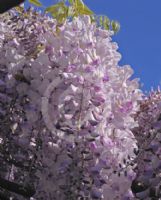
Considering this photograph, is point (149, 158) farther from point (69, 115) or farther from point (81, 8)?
point (81, 8)

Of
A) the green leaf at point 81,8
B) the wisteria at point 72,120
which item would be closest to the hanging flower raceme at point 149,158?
the wisteria at point 72,120

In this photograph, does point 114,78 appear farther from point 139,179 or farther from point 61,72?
point 139,179

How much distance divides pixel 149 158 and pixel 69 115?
0.39 meters

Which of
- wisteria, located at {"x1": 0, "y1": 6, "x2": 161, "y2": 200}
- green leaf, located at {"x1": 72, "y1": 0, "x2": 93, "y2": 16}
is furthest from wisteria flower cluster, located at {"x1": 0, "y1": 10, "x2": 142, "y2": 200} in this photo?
green leaf, located at {"x1": 72, "y1": 0, "x2": 93, "y2": 16}

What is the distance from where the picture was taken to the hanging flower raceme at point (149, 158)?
2.18 m

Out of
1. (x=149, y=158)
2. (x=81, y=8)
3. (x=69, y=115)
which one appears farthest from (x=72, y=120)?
(x=81, y=8)

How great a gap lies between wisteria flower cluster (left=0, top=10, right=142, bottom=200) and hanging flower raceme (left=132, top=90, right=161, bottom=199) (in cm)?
6

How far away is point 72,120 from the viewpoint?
2.23 m

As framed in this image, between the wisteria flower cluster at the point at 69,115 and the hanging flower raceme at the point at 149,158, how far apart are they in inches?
2.3

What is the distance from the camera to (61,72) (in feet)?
7.55

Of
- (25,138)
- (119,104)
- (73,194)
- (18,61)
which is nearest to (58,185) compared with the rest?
(73,194)

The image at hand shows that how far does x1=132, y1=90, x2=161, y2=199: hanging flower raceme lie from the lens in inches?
85.9

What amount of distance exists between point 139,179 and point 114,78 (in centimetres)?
48

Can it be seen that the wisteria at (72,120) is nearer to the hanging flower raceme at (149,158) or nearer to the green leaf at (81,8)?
the hanging flower raceme at (149,158)
